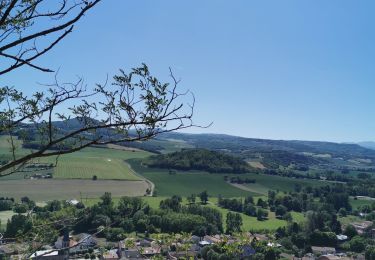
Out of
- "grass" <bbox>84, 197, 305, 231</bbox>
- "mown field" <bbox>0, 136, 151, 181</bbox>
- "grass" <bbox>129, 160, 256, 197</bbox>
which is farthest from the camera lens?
"grass" <bbox>129, 160, 256, 197</bbox>

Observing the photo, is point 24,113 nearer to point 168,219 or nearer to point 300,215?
point 168,219

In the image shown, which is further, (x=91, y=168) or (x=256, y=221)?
(x=91, y=168)

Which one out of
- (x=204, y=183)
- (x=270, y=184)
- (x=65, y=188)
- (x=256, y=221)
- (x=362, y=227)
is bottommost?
(x=362, y=227)

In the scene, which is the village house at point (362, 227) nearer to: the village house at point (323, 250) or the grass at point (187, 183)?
the village house at point (323, 250)

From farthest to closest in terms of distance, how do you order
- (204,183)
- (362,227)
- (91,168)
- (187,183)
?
(204,183) < (187,183) < (91,168) < (362,227)

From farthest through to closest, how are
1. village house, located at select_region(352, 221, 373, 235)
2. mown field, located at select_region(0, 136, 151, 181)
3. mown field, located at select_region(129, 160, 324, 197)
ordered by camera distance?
1. mown field, located at select_region(129, 160, 324, 197)
2. mown field, located at select_region(0, 136, 151, 181)
3. village house, located at select_region(352, 221, 373, 235)

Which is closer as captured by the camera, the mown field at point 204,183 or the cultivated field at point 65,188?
the cultivated field at point 65,188

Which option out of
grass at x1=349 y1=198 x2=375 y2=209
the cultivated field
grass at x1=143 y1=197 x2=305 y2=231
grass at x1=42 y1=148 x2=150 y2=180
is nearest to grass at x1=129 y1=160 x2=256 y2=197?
grass at x1=42 y1=148 x2=150 y2=180

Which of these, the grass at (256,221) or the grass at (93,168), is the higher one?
the grass at (93,168)

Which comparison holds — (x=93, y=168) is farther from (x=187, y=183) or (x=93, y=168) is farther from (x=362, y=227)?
(x=362, y=227)

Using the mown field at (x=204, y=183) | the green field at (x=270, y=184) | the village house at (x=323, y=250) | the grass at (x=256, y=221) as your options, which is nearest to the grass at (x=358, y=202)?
the green field at (x=270, y=184)

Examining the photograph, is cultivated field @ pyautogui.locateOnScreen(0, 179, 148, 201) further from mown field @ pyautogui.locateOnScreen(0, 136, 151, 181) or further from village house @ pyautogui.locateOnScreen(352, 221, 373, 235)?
village house @ pyautogui.locateOnScreen(352, 221, 373, 235)

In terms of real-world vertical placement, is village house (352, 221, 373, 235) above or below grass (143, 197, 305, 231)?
below

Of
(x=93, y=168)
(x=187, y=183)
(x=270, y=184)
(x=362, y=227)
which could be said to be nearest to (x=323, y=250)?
(x=362, y=227)
